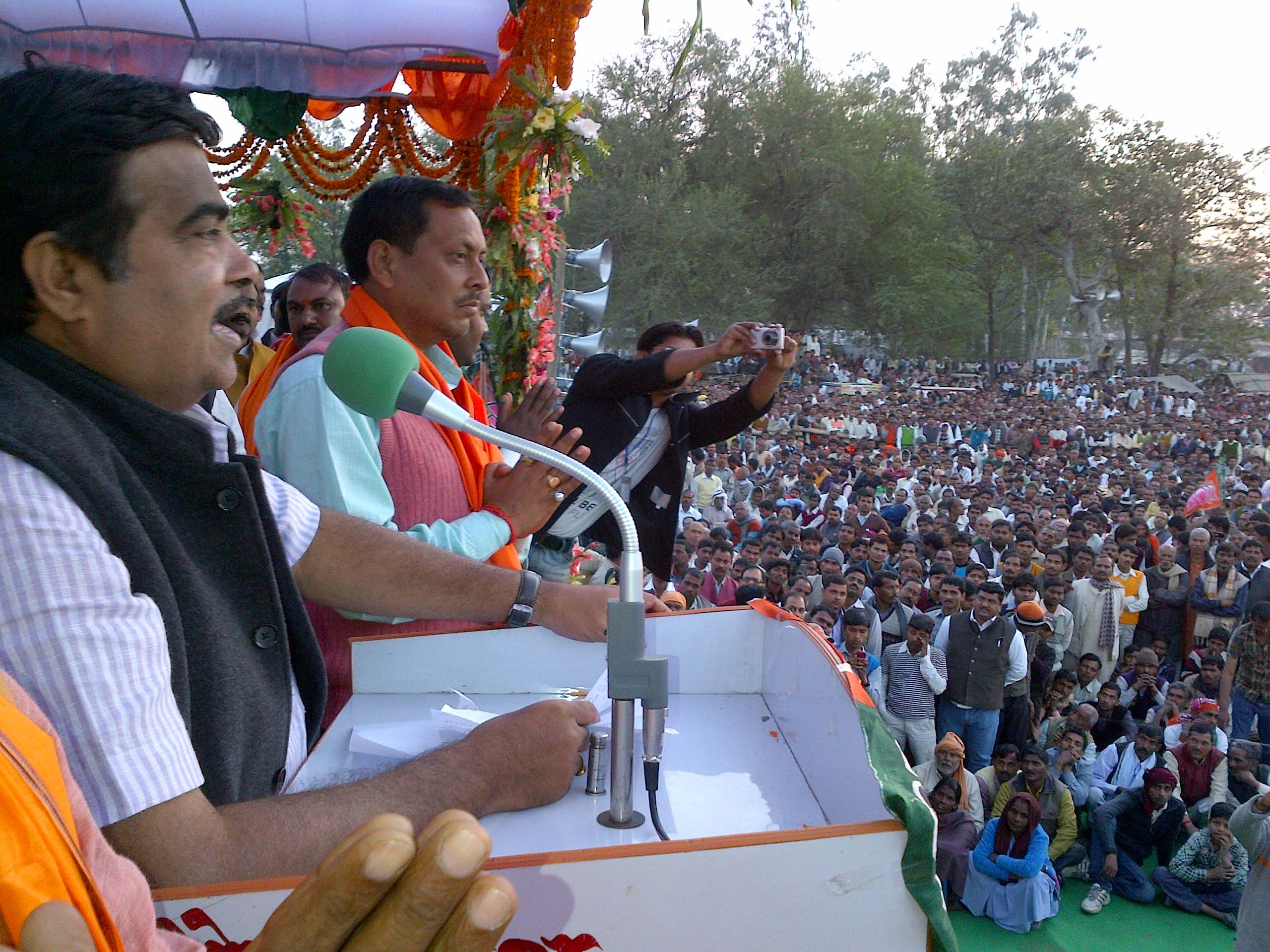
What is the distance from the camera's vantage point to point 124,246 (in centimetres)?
111

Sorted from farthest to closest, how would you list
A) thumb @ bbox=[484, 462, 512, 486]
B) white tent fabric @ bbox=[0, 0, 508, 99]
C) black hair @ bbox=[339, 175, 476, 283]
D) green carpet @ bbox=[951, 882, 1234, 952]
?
green carpet @ bbox=[951, 882, 1234, 952] < white tent fabric @ bbox=[0, 0, 508, 99] < black hair @ bbox=[339, 175, 476, 283] < thumb @ bbox=[484, 462, 512, 486]

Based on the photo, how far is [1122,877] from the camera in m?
6.05

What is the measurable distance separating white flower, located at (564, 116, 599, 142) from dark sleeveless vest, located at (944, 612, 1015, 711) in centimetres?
421

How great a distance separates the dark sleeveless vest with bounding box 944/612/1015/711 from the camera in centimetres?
651

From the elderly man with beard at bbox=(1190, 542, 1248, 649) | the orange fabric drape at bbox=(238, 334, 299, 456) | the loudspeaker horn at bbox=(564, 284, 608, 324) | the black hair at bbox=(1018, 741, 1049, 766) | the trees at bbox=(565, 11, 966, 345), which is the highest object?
the trees at bbox=(565, 11, 966, 345)

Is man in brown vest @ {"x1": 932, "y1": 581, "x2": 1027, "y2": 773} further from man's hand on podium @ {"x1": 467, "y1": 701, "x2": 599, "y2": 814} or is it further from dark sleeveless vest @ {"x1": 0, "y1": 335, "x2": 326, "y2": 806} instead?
dark sleeveless vest @ {"x1": 0, "y1": 335, "x2": 326, "y2": 806}

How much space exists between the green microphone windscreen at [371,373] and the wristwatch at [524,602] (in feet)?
1.87

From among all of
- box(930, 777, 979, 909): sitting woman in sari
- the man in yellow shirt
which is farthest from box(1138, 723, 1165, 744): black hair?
the man in yellow shirt

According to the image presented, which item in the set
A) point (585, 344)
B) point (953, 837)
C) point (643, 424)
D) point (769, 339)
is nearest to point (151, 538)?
point (769, 339)

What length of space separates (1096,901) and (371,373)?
6293mm

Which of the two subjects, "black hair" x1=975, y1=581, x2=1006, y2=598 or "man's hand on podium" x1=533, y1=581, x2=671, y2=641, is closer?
"man's hand on podium" x1=533, y1=581, x2=671, y2=641

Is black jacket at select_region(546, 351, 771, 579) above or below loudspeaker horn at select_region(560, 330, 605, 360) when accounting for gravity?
below

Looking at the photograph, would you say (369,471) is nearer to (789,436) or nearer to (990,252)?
(789,436)

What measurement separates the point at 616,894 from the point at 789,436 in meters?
19.8
